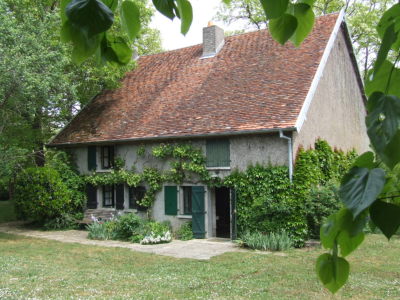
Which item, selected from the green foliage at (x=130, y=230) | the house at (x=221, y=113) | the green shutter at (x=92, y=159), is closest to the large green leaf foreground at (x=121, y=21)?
the house at (x=221, y=113)

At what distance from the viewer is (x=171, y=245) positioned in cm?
1441

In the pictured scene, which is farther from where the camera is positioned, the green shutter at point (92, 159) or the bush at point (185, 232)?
the green shutter at point (92, 159)

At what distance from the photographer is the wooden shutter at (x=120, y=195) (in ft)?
58.5

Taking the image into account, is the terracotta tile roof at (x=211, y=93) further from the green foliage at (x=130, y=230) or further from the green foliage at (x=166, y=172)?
the green foliage at (x=130, y=230)

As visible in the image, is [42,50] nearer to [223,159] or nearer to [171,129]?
[171,129]

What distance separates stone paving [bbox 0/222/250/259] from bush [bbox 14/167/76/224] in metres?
0.98

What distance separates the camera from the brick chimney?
1958 cm

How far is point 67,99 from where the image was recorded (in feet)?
61.6

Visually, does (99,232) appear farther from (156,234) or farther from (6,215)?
(6,215)

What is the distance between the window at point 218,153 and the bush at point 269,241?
293 centimetres

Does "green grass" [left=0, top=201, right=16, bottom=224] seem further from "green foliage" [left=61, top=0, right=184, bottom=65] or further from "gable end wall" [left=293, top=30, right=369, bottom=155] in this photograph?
"green foliage" [left=61, top=0, right=184, bottom=65]

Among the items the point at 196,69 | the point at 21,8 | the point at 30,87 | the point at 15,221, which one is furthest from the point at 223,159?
the point at 15,221

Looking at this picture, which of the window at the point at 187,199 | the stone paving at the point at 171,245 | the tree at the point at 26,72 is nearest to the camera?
the stone paving at the point at 171,245

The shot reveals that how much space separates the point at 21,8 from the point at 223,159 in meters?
10.2
